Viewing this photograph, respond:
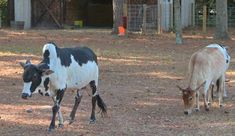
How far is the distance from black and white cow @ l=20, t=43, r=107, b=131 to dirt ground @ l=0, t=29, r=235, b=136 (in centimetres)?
67

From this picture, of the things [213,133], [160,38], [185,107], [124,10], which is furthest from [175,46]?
[213,133]

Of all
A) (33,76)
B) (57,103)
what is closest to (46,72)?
(33,76)

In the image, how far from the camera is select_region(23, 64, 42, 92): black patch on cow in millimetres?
8492

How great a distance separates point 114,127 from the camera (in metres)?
9.49

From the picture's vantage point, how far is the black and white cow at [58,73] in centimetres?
854

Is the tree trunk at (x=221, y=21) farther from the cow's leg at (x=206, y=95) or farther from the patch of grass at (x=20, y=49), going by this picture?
the cow's leg at (x=206, y=95)

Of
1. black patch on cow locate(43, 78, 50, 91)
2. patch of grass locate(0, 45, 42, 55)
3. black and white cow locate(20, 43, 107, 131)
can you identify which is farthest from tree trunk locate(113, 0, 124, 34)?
black patch on cow locate(43, 78, 50, 91)

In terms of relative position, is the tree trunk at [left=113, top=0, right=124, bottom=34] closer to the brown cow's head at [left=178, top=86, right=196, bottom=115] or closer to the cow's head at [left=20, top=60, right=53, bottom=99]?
the brown cow's head at [left=178, top=86, right=196, bottom=115]

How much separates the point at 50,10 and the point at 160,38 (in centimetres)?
1016

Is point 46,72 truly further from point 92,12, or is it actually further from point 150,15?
point 92,12

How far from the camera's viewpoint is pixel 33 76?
8500mm

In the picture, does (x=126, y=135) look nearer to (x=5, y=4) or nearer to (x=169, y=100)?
(x=169, y=100)

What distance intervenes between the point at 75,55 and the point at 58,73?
2.17ft

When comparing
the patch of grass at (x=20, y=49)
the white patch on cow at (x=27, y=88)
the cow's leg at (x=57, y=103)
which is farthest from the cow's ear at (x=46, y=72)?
the patch of grass at (x=20, y=49)
